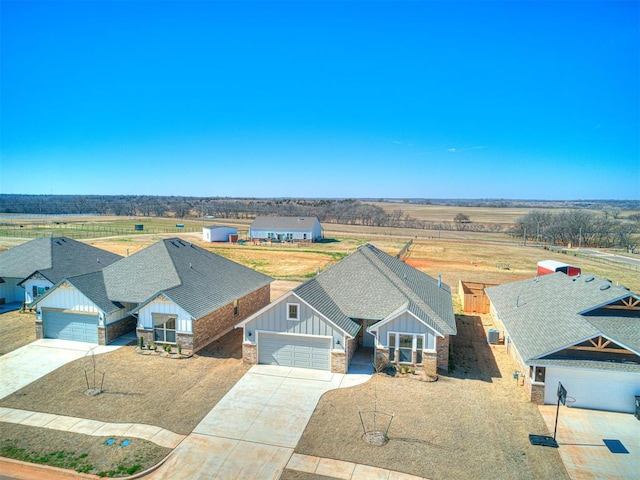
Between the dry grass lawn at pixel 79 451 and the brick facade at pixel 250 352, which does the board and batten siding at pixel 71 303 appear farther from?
the dry grass lawn at pixel 79 451

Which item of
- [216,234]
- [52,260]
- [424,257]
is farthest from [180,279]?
[216,234]

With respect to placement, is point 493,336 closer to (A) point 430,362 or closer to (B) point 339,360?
(A) point 430,362

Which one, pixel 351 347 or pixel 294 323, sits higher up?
pixel 294 323

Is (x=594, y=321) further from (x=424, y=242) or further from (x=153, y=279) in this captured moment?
(x=424, y=242)

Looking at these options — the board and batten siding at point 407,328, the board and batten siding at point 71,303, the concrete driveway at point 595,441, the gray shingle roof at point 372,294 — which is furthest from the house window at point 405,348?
the board and batten siding at point 71,303

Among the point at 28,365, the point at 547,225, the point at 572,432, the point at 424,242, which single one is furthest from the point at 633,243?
the point at 28,365

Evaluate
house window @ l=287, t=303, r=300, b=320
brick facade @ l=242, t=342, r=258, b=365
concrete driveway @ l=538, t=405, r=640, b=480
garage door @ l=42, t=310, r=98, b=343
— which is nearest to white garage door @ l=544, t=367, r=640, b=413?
concrete driveway @ l=538, t=405, r=640, b=480
